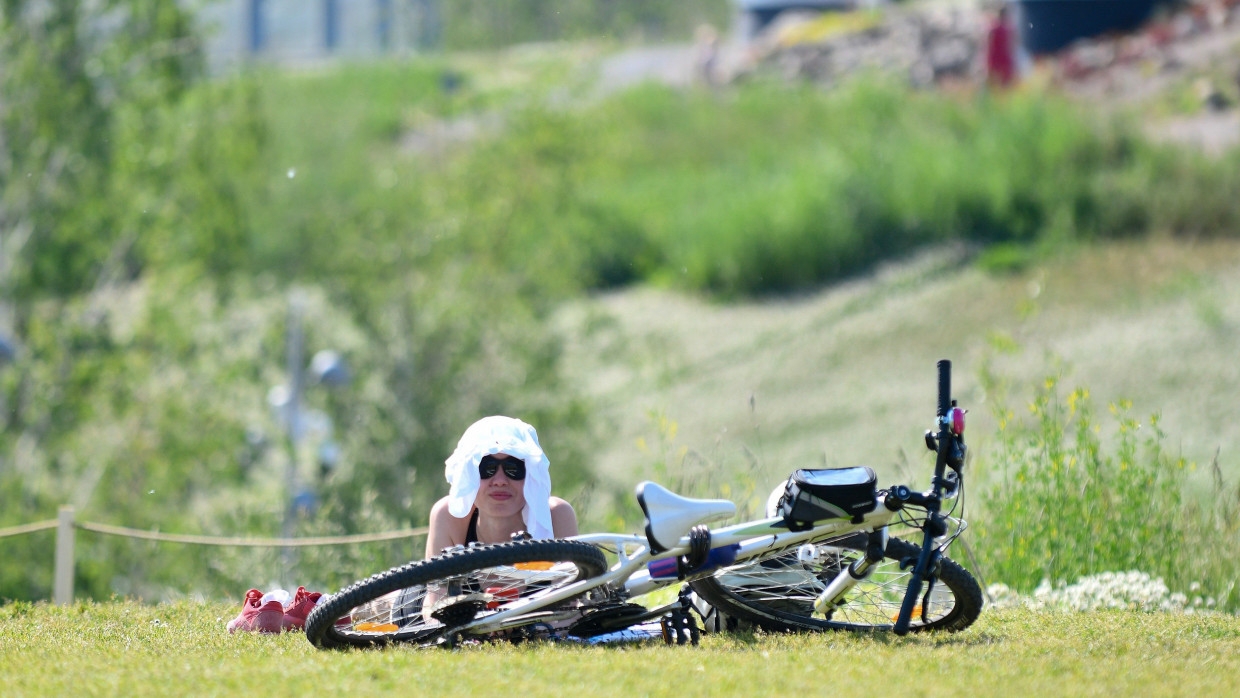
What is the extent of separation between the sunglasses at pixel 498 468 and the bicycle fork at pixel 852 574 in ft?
4.32

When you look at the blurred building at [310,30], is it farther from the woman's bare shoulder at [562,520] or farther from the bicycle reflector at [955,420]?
the bicycle reflector at [955,420]

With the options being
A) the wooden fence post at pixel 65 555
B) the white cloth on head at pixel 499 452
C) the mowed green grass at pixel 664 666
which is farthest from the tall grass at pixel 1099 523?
the wooden fence post at pixel 65 555

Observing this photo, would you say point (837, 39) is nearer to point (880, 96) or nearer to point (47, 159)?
point (880, 96)

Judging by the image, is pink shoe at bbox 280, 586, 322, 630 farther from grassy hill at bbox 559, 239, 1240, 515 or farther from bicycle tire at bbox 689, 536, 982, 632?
grassy hill at bbox 559, 239, 1240, 515

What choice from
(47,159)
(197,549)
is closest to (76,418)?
Answer: (47,159)

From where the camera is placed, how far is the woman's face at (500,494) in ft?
20.6

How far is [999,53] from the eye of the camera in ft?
125

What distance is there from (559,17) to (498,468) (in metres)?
61.7

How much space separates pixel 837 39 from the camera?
164ft

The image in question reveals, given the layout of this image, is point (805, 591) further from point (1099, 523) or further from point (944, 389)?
point (1099, 523)

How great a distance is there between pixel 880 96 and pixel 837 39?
10.3 metres

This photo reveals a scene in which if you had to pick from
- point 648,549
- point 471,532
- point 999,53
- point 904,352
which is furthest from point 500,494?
point 999,53

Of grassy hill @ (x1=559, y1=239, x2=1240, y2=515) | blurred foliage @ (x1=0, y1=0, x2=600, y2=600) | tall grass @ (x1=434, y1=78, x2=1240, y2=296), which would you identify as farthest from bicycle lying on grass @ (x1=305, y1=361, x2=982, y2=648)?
tall grass @ (x1=434, y1=78, x2=1240, y2=296)

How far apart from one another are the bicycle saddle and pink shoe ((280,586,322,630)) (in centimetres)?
183
